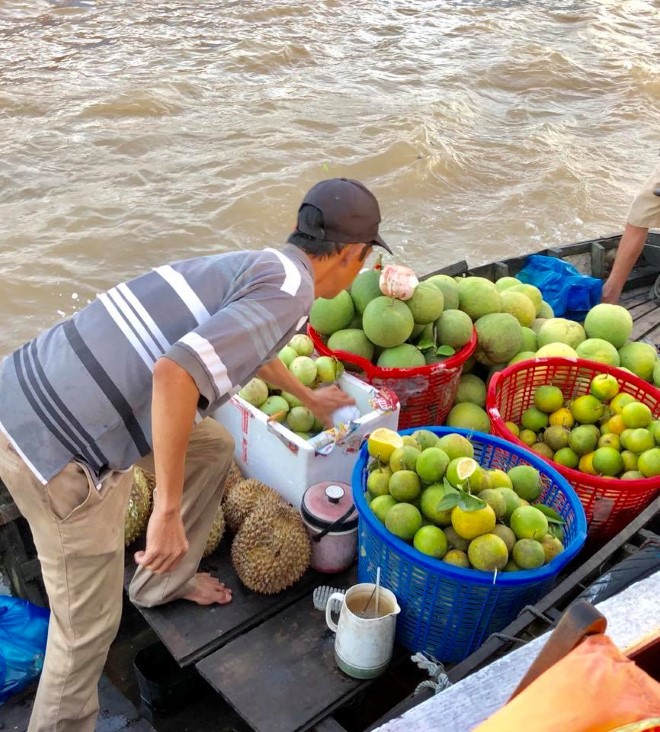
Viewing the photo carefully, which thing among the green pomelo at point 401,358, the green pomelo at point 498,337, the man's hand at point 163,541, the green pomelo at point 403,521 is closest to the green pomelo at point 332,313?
the green pomelo at point 401,358

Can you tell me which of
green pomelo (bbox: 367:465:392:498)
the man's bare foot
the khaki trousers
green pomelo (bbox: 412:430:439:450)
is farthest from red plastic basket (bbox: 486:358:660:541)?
the khaki trousers

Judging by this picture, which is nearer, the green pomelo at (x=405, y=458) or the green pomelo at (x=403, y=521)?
the green pomelo at (x=403, y=521)

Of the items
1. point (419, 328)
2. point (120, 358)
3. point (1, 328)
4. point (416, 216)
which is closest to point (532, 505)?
point (419, 328)

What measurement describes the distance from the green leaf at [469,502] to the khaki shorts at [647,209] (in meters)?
3.19

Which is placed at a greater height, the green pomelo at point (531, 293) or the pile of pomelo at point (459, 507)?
the pile of pomelo at point (459, 507)

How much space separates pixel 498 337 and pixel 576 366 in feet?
1.28

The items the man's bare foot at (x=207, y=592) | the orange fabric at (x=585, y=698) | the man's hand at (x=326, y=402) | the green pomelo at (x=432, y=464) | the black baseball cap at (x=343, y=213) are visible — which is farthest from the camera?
the man's hand at (x=326, y=402)

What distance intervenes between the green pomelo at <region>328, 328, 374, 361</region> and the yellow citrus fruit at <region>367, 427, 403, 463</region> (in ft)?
2.54

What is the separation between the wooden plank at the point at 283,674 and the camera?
2.17 metres

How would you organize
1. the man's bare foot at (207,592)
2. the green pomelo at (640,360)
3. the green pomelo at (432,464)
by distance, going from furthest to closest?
the green pomelo at (640,360)
the man's bare foot at (207,592)
the green pomelo at (432,464)

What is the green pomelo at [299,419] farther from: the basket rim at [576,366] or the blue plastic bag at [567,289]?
the blue plastic bag at [567,289]

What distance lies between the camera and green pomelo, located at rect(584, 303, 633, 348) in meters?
3.73

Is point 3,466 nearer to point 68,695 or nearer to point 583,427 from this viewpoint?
point 68,695

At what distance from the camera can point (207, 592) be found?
254 centimetres
